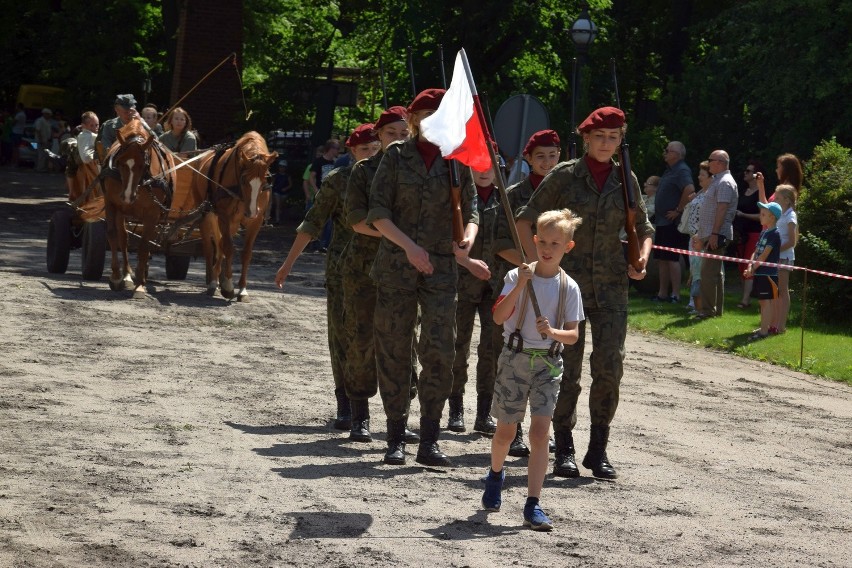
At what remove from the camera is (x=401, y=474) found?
340 inches

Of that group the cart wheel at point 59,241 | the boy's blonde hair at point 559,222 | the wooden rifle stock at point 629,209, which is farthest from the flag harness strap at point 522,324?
the cart wheel at point 59,241

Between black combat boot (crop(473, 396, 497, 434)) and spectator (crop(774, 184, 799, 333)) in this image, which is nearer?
black combat boot (crop(473, 396, 497, 434))

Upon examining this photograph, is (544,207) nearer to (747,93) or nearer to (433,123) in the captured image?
(433,123)


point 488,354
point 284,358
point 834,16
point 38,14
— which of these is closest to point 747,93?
point 834,16

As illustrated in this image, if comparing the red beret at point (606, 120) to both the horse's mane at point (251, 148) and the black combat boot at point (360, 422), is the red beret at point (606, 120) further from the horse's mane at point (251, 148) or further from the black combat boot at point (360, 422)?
the horse's mane at point (251, 148)

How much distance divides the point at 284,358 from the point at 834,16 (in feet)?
41.9

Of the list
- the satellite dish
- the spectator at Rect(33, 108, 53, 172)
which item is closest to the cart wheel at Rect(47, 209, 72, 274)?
the satellite dish

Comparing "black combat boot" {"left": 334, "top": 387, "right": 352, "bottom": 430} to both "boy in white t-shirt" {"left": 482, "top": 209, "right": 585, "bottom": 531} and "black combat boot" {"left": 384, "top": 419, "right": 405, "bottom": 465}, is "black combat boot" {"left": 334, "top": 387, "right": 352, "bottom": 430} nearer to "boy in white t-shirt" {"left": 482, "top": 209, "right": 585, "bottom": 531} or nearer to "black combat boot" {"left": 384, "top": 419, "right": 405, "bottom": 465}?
"black combat boot" {"left": 384, "top": 419, "right": 405, "bottom": 465}

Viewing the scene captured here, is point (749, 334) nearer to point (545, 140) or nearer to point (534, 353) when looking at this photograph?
point (545, 140)

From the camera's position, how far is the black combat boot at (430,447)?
8930 mm

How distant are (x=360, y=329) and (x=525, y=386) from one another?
211cm

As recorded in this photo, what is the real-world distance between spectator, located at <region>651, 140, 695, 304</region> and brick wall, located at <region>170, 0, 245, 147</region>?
691 inches

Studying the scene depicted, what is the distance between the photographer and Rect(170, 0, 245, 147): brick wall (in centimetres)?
3603

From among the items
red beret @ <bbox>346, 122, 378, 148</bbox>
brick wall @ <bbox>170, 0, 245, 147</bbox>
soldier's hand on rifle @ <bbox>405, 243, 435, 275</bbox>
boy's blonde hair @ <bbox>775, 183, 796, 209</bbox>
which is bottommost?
soldier's hand on rifle @ <bbox>405, 243, 435, 275</bbox>
